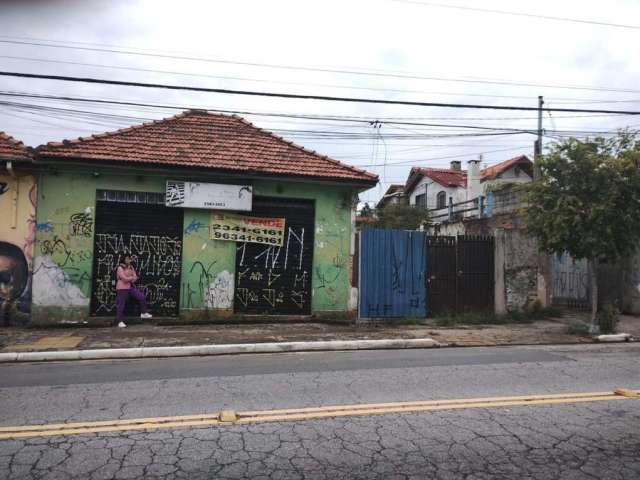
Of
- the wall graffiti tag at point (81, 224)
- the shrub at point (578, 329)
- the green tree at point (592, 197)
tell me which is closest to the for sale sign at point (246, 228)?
the wall graffiti tag at point (81, 224)

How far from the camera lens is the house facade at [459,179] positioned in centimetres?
3709

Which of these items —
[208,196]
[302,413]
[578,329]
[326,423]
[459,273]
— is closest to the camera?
[326,423]

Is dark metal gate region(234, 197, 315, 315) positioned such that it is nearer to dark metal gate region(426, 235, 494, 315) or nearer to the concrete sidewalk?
the concrete sidewalk

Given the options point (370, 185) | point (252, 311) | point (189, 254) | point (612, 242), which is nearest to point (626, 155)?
point (612, 242)

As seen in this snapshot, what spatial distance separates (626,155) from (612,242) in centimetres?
182

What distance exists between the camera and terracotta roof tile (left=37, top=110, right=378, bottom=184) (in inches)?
489

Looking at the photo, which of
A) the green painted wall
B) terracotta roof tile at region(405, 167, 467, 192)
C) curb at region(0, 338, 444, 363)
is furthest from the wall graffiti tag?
terracotta roof tile at region(405, 167, 467, 192)

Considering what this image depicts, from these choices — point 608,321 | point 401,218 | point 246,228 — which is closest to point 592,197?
point 608,321

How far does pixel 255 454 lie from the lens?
4.32m

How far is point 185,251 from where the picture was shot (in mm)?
12914

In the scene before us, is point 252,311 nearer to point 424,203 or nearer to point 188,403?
point 188,403

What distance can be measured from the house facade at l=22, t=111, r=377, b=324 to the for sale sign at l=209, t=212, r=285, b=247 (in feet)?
0.08

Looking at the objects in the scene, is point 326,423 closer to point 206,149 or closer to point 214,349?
point 214,349

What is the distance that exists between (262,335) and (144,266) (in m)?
3.64
